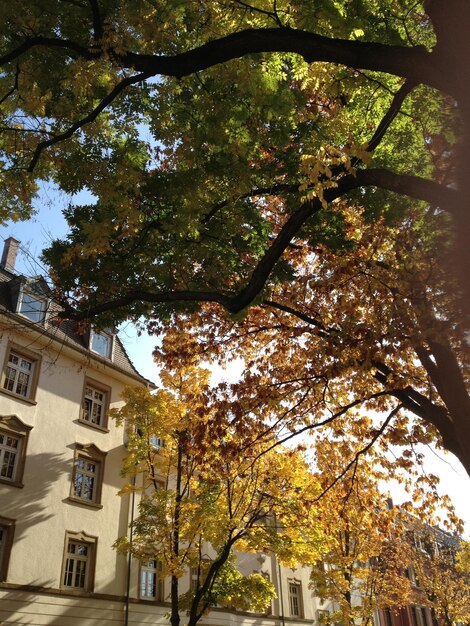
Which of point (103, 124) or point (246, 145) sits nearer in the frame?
point (246, 145)

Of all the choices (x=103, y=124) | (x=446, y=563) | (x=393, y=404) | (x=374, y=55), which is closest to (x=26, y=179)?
(x=103, y=124)

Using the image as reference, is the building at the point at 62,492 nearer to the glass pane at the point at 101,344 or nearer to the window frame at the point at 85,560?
the window frame at the point at 85,560

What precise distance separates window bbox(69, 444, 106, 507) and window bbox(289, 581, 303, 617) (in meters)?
14.8

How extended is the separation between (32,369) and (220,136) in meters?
15.0

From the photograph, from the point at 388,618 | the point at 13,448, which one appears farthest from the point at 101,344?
the point at 388,618

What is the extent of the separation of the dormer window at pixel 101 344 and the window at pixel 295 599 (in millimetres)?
16795

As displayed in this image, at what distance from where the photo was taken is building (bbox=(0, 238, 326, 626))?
16922 millimetres

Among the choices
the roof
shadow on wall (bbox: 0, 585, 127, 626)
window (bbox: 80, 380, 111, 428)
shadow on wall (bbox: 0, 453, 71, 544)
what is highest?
the roof

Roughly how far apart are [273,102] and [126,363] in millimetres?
20363

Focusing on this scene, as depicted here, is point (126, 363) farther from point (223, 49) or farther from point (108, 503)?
point (223, 49)

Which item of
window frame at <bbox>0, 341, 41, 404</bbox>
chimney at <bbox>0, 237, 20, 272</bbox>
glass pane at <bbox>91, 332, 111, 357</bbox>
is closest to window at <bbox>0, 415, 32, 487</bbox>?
window frame at <bbox>0, 341, 41, 404</bbox>

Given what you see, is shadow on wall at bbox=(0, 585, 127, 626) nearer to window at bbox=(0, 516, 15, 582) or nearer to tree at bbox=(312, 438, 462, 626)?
window at bbox=(0, 516, 15, 582)

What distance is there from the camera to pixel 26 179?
349 inches

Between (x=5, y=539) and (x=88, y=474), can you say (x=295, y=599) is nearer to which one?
(x=88, y=474)
